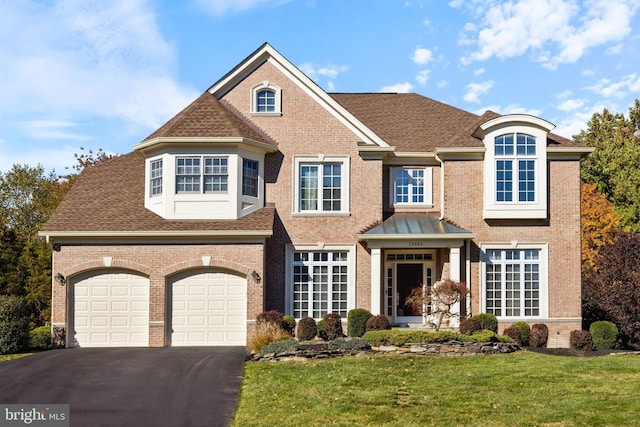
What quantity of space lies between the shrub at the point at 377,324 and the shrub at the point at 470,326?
7.90 feet

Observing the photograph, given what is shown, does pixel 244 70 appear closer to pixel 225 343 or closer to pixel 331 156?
pixel 331 156

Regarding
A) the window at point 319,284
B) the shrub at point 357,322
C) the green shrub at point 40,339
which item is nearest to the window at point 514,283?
the shrub at point 357,322

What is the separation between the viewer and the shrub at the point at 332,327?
2136 cm

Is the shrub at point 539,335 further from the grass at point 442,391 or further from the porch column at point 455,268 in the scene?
the grass at point 442,391

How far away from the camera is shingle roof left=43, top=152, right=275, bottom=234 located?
2134 cm

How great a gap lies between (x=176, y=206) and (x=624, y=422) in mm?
15194

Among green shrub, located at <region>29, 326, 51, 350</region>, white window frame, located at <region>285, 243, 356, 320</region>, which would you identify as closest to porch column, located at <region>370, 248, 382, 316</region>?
white window frame, located at <region>285, 243, 356, 320</region>

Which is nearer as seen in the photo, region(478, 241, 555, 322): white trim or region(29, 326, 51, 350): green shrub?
region(29, 326, 51, 350): green shrub

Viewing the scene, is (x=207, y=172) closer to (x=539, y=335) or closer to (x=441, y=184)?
(x=441, y=184)

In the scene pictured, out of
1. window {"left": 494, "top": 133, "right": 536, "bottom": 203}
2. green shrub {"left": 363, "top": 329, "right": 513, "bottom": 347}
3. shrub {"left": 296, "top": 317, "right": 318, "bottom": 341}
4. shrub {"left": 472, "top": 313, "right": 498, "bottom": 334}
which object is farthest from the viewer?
window {"left": 494, "top": 133, "right": 536, "bottom": 203}

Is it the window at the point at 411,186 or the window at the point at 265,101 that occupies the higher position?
the window at the point at 265,101
